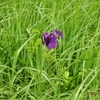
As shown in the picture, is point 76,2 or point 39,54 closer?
point 39,54

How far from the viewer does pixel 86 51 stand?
7.80 feet

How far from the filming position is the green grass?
Answer: 211 centimetres

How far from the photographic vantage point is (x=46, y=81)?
2174mm

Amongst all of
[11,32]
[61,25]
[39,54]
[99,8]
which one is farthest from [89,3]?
[39,54]

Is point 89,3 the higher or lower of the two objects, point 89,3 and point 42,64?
the higher

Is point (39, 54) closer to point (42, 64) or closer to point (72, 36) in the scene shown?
point (42, 64)

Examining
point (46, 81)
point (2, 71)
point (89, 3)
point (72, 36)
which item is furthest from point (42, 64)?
Result: point (89, 3)

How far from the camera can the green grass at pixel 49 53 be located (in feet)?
6.91

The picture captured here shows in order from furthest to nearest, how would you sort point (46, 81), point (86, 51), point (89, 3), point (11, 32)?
1. point (89, 3)
2. point (11, 32)
3. point (86, 51)
4. point (46, 81)

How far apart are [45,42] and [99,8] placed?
1.25 metres

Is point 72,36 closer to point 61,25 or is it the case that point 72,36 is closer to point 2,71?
point 61,25

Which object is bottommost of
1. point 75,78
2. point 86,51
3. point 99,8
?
point 75,78

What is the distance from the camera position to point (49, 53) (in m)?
2.15

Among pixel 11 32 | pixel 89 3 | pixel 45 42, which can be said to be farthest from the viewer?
pixel 89 3
